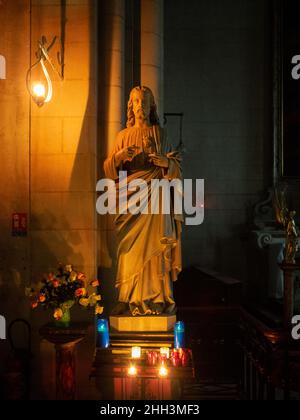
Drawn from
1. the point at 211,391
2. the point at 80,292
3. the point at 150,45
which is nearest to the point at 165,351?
the point at 80,292

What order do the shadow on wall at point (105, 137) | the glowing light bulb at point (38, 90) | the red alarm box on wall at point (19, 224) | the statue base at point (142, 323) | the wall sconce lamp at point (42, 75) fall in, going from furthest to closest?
the shadow on wall at point (105, 137) → the red alarm box on wall at point (19, 224) → the glowing light bulb at point (38, 90) → the wall sconce lamp at point (42, 75) → the statue base at point (142, 323)

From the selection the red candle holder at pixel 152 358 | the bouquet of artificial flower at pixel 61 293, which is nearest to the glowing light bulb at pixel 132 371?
the red candle holder at pixel 152 358

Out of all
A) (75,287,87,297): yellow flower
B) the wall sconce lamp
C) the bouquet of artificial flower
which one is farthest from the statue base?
the wall sconce lamp

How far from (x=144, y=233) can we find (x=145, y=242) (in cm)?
9

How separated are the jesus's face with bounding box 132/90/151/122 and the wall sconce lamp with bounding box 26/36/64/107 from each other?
3.52 ft

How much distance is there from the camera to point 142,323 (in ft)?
16.4

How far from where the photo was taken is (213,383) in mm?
6895

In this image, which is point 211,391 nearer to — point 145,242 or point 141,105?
point 145,242

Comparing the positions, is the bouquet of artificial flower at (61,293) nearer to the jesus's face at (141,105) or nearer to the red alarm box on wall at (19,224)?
the red alarm box on wall at (19,224)

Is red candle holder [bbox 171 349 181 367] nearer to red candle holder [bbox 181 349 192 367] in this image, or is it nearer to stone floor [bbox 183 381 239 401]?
red candle holder [bbox 181 349 192 367]

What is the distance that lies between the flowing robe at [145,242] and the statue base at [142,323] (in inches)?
3.0

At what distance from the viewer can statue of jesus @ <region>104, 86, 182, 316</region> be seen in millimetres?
5012

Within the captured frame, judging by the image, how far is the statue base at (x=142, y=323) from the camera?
500cm
